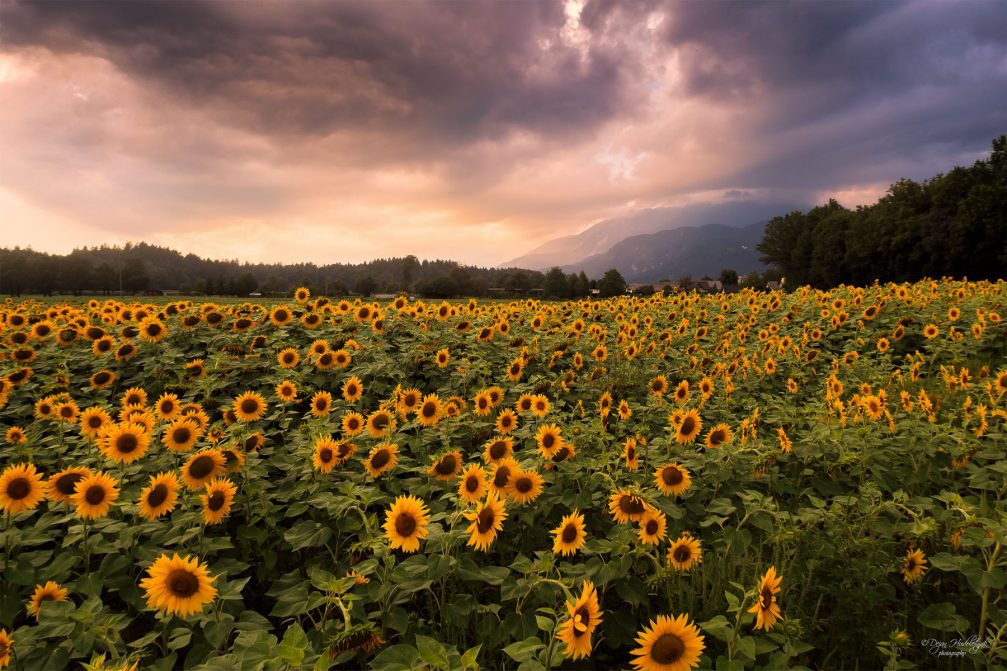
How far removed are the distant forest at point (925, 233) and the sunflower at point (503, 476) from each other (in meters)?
58.3

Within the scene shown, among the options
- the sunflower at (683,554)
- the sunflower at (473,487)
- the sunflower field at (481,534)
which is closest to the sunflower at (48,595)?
the sunflower field at (481,534)

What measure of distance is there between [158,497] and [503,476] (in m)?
2.35

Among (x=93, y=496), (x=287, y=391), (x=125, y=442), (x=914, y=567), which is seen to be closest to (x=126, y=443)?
(x=125, y=442)

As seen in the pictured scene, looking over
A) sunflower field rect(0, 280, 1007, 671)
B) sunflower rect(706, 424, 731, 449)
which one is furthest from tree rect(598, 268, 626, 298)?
sunflower rect(706, 424, 731, 449)

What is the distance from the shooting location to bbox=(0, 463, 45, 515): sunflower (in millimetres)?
3156

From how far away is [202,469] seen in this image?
342cm

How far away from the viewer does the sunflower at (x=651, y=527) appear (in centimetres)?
296

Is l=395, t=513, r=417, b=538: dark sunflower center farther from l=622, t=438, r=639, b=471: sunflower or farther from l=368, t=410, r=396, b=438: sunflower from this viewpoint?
l=622, t=438, r=639, b=471: sunflower

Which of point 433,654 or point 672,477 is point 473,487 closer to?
point 433,654

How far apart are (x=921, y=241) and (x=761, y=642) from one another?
6554cm

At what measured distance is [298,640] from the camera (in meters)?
2.07

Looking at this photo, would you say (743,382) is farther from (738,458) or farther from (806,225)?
(806,225)

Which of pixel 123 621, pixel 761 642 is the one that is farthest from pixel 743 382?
pixel 123 621

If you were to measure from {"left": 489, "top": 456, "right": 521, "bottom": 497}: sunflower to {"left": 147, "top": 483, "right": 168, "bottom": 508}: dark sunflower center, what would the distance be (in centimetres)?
223
